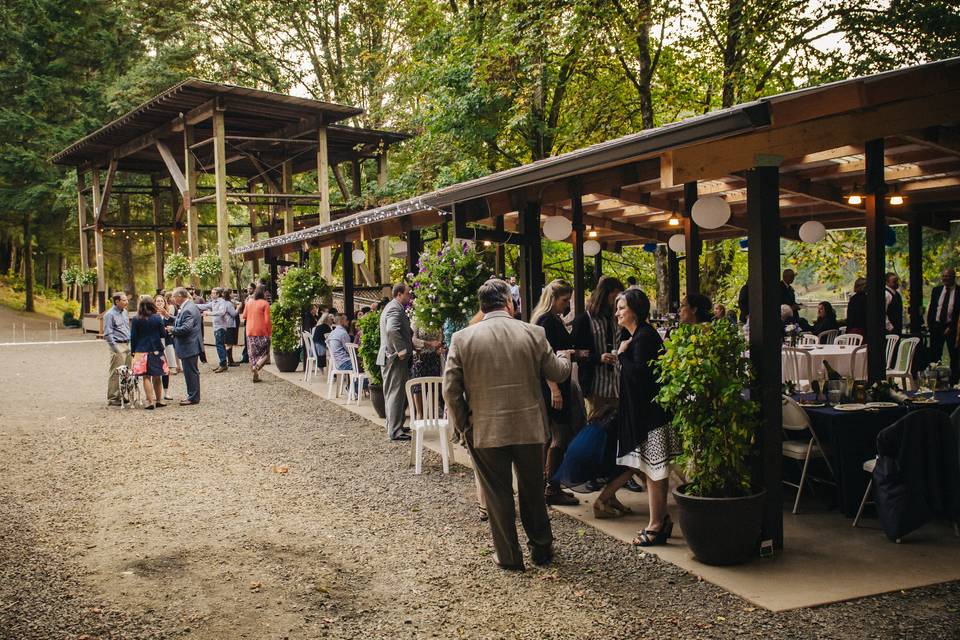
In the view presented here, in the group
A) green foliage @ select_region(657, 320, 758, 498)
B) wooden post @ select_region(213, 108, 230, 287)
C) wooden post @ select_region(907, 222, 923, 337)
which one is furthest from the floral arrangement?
wooden post @ select_region(213, 108, 230, 287)

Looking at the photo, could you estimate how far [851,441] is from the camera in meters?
4.96

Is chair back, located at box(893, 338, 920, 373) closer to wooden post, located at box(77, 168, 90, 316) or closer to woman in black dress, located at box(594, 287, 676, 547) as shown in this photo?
woman in black dress, located at box(594, 287, 676, 547)

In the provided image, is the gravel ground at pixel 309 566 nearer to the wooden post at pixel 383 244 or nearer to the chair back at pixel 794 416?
the chair back at pixel 794 416

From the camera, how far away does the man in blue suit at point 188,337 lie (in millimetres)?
10875

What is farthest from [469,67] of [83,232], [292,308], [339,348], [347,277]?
[83,232]

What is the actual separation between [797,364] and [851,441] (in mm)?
3880

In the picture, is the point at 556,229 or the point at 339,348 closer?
the point at 556,229

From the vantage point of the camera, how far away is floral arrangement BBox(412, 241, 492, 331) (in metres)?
7.80

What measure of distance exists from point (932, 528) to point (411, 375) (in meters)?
4.90

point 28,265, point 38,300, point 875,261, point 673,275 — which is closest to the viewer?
point 875,261

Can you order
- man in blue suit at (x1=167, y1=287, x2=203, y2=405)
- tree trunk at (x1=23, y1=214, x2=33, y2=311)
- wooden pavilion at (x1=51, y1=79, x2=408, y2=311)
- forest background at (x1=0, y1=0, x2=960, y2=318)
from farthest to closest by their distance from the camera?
tree trunk at (x1=23, y1=214, x2=33, y2=311)
wooden pavilion at (x1=51, y1=79, x2=408, y2=311)
forest background at (x1=0, y1=0, x2=960, y2=318)
man in blue suit at (x1=167, y1=287, x2=203, y2=405)

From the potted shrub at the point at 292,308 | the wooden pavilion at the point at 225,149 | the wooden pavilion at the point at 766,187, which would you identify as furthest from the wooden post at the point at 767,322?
the wooden pavilion at the point at 225,149

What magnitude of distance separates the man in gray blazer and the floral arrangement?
0.20 meters

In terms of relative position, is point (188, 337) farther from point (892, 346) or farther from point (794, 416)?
point (892, 346)
